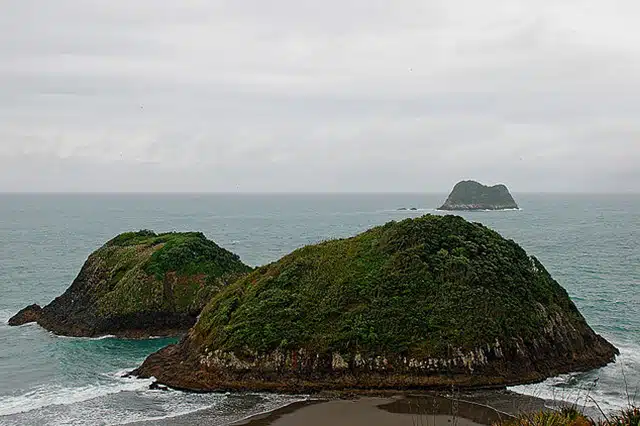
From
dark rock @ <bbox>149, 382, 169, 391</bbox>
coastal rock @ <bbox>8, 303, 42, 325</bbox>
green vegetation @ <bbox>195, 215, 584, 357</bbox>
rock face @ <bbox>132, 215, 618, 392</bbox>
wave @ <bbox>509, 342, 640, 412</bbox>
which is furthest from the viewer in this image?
coastal rock @ <bbox>8, 303, 42, 325</bbox>

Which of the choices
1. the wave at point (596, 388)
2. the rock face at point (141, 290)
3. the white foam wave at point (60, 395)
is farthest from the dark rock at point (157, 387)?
the wave at point (596, 388)

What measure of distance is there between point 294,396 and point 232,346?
5.78 meters

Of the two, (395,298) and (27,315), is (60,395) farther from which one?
(395,298)

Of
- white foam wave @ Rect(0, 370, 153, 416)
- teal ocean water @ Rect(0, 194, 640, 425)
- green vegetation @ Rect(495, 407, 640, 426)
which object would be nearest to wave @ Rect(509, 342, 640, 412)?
teal ocean water @ Rect(0, 194, 640, 425)

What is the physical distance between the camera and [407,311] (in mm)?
39656

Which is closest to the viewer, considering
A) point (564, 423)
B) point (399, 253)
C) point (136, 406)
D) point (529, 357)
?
point (564, 423)

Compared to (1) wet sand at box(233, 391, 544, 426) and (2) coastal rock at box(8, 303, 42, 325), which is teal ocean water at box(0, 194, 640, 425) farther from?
(1) wet sand at box(233, 391, 544, 426)

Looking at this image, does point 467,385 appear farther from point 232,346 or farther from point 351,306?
point 232,346

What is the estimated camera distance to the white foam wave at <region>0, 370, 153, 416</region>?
34500 millimetres

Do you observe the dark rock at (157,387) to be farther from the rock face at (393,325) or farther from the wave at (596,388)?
the wave at (596,388)

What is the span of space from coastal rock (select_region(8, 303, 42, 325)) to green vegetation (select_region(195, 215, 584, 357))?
21.8m

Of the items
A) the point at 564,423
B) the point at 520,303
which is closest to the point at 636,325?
the point at 520,303

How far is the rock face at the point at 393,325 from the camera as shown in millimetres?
36312

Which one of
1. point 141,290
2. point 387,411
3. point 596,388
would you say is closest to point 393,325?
point 387,411
